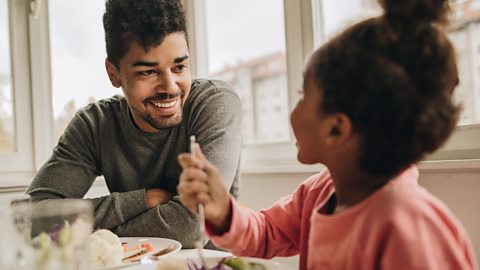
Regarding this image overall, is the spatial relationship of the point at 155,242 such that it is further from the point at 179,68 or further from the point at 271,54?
the point at 271,54

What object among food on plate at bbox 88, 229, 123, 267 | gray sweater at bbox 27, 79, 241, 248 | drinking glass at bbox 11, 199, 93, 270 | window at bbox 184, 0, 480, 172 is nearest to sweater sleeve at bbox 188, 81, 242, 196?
gray sweater at bbox 27, 79, 241, 248

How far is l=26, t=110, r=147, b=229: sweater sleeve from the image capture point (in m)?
1.31

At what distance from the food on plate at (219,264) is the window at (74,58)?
1.73 meters

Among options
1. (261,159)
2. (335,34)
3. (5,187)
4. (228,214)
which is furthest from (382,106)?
(5,187)

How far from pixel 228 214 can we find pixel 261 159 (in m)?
1.27

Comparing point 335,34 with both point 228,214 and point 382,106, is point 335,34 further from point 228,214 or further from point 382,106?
point 228,214

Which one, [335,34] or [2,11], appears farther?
[2,11]

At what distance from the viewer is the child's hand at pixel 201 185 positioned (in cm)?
71

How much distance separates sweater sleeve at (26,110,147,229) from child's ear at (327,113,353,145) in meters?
0.76

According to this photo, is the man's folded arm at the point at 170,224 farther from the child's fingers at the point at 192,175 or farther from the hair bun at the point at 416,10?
the hair bun at the point at 416,10

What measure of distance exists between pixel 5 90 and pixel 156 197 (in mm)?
1296

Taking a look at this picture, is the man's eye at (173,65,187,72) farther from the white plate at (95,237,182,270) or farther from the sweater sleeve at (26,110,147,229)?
the white plate at (95,237,182,270)

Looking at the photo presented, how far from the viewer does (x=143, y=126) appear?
5.21 feet

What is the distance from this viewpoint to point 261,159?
82.4 inches
